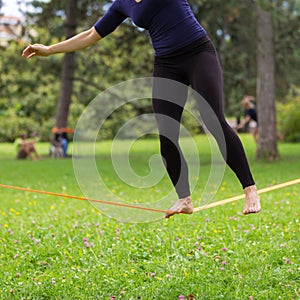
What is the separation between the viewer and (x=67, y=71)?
18.6m

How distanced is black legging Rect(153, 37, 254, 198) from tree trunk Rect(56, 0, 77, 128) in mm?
13931

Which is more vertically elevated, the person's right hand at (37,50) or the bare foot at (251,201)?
the person's right hand at (37,50)

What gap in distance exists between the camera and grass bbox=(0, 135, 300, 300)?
3.87 metres

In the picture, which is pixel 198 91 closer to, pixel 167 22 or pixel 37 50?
pixel 167 22

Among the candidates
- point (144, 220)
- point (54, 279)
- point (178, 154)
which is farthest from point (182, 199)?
point (144, 220)

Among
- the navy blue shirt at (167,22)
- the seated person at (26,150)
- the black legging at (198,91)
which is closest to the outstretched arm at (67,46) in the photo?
the navy blue shirt at (167,22)

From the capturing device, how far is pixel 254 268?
4.21 meters

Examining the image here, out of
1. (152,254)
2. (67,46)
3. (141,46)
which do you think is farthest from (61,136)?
(67,46)

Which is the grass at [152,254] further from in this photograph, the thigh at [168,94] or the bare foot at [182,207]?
the thigh at [168,94]

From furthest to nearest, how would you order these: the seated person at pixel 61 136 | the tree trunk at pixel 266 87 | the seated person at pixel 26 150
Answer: the seated person at pixel 61 136 < the seated person at pixel 26 150 < the tree trunk at pixel 266 87

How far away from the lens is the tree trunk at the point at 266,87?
13766 mm

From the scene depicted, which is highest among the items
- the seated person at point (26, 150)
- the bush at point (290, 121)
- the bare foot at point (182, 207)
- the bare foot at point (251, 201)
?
the bare foot at point (251, 201)

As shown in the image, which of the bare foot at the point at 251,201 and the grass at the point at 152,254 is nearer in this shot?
the grass at the point at 152,254

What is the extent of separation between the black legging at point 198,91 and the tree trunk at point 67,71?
13931mm
